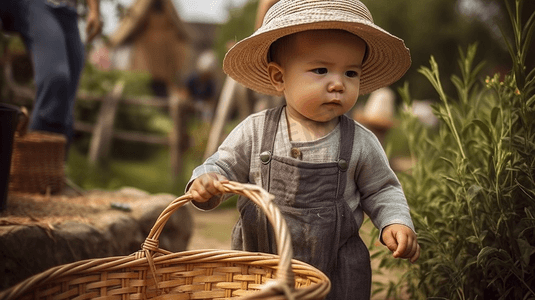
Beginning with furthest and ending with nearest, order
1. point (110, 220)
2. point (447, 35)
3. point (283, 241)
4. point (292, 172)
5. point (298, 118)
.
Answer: point (447, 35) < point (110, 220) < point (298, 118) < point (292, 172) < point (283, 241)

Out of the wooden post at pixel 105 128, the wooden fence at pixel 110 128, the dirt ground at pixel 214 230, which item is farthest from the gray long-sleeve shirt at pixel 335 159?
the wooden post at pixel 105 128

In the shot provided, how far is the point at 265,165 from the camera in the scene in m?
1.75

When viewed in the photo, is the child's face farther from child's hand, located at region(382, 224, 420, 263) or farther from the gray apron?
child's hand, located at region(382, 224, 420, 263)

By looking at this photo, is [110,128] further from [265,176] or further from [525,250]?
[525,250]

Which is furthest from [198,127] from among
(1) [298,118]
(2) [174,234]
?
(1) [298,118]

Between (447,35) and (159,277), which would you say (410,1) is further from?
(159,277)

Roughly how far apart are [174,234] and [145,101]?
4268mm

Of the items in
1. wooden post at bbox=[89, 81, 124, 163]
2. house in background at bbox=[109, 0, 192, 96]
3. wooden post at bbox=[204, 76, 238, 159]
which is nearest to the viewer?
wooden post at bbox=[204, 76, 238, 159]

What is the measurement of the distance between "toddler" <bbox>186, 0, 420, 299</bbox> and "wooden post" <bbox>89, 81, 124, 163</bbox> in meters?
5.01

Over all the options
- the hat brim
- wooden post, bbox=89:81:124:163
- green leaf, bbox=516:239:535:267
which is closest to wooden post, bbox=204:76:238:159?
wooden post, bbox=89:81:124:163

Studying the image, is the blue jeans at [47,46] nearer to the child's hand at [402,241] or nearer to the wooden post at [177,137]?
the child's hand at [402,241]

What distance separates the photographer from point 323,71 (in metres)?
1.71

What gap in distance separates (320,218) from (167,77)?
1485 cm

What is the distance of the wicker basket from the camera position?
147 cm
